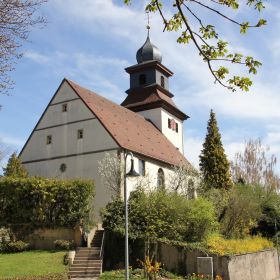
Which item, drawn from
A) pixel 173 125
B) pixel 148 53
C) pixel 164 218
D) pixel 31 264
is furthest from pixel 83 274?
pixel 148 53

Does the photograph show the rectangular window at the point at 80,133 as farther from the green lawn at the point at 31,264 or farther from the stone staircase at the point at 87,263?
the green lawn at the point at 31,264

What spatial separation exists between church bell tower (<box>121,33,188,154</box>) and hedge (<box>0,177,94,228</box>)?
19.3 meters

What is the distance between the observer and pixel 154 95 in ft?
145

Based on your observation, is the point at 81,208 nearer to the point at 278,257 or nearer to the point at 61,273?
the point at 61,273

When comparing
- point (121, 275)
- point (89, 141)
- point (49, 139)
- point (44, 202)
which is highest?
point (49, 139)

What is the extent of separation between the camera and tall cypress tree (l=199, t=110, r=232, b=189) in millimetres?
41503

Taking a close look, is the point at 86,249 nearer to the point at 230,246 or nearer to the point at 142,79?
the point at 230,246

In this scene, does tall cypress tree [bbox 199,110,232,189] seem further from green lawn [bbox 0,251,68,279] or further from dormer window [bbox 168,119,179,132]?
green lawn [bbox 0,251,68,279]

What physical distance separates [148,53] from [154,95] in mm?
5333

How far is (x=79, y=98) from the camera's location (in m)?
33.4

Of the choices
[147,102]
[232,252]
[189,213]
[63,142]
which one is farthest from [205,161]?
[232,252]

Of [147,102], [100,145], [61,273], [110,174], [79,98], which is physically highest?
[147,102]

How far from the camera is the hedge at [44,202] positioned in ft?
Answer: 80.8

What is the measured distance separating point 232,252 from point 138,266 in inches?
186
